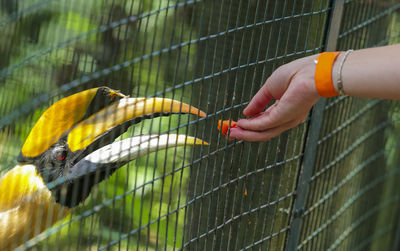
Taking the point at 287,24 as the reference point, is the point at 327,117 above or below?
below

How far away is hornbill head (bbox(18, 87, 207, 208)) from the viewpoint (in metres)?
1.08

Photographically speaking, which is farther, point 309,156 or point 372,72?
point 309,156

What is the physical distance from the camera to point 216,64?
125cm

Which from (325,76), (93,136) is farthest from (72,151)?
(325,76)

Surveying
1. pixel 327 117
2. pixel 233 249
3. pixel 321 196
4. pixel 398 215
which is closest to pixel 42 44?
pixel 233 249

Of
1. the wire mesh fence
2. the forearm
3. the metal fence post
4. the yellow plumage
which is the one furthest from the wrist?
the yellow plumage

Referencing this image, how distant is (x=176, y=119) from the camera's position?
1.25 metres

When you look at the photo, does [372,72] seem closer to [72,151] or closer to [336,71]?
[336,71]

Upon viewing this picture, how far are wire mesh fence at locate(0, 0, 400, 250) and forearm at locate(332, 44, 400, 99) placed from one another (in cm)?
23

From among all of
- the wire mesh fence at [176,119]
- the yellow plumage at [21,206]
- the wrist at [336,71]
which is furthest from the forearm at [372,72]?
the yellow plumage at [21,206]

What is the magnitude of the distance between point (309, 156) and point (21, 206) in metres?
0.73

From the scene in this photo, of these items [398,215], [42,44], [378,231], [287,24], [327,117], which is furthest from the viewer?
[398,215]

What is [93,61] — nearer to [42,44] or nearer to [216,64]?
[42,44]

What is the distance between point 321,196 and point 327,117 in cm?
24
